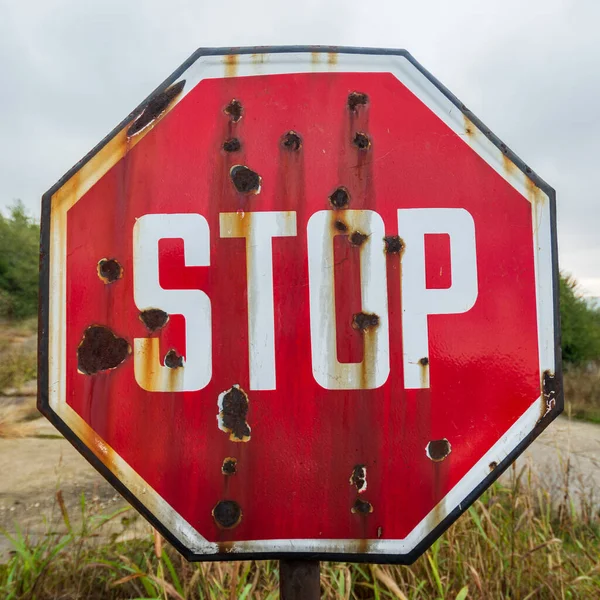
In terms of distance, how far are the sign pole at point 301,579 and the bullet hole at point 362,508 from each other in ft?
0.21

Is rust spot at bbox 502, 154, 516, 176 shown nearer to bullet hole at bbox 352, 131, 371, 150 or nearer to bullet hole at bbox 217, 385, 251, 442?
bullet hole at bbox 352, 131, 371, 150

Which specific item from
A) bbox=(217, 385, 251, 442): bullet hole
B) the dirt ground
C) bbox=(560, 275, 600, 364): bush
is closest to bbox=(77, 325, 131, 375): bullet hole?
bbox=(217, 385, 251, 442): bullet hole

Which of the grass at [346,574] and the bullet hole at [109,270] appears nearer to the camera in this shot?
the bullet hole at [109,270]

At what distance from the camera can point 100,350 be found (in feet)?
1.43

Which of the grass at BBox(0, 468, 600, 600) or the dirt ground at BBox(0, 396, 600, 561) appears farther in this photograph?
the dirt ground at BBox(0, 396, 600, 561)

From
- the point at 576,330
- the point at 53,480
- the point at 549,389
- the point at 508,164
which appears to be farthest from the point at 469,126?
the point at 576,330

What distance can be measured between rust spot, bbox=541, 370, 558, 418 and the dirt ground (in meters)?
0.79

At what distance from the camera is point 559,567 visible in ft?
2.90

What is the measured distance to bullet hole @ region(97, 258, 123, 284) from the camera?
1.45 ft

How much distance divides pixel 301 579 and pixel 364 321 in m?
0.26

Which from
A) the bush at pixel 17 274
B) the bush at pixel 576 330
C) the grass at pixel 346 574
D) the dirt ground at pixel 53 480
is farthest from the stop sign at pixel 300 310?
the bush at pixel 17 274

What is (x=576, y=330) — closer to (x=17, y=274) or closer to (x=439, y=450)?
(x=439, y=450)

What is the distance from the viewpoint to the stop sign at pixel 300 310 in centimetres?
43

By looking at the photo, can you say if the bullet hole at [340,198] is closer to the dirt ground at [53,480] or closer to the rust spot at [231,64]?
the rust spot at [231,64]
